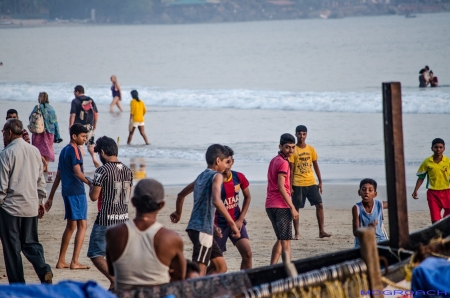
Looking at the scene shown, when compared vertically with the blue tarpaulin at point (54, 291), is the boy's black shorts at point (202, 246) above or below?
below

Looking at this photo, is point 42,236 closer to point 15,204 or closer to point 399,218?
point 15,204

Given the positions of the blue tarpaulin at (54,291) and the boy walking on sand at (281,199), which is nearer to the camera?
the blue tarpaulin at (54,291)

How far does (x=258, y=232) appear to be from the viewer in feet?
34.9

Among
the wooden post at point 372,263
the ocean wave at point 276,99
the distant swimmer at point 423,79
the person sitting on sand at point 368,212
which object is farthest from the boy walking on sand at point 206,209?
the distant swimmer at point 423,79

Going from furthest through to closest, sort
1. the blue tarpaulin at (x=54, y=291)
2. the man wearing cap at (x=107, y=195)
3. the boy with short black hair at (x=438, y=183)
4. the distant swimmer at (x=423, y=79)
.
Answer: the distant swimmer at (x=423, y=79)
the boy with short black hair at (x=438, y=183)
the man wearing cap at (x=107, y=195)
the blue tarpaulin at (x=54, y=291)

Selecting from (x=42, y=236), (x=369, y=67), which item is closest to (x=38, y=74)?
(x=369, y=67)

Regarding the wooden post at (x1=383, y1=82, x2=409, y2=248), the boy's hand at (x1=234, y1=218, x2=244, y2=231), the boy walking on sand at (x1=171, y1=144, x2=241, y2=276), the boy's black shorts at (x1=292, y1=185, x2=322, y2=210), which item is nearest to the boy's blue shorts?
the boy's hand at (x1=234, y1=218, x2=244, y2=231)

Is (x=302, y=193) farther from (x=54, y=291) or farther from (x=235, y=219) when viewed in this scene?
(x=54, y=291)

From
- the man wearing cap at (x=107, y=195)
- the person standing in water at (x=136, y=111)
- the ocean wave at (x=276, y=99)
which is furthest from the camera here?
Answer: the ocean wave at (x=276, y=99)

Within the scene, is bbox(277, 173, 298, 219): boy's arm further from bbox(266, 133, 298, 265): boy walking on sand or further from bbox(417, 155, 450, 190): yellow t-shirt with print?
bbox(417, 155, 450, 190): yellow t-shirt with print

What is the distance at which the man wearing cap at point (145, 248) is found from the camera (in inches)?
178

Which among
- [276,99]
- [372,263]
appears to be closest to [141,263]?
[372,263]

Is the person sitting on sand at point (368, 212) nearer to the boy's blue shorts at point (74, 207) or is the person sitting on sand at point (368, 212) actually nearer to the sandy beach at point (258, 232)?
the sandy beach at point (258, 232)

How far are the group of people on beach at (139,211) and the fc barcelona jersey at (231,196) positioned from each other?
1cm
